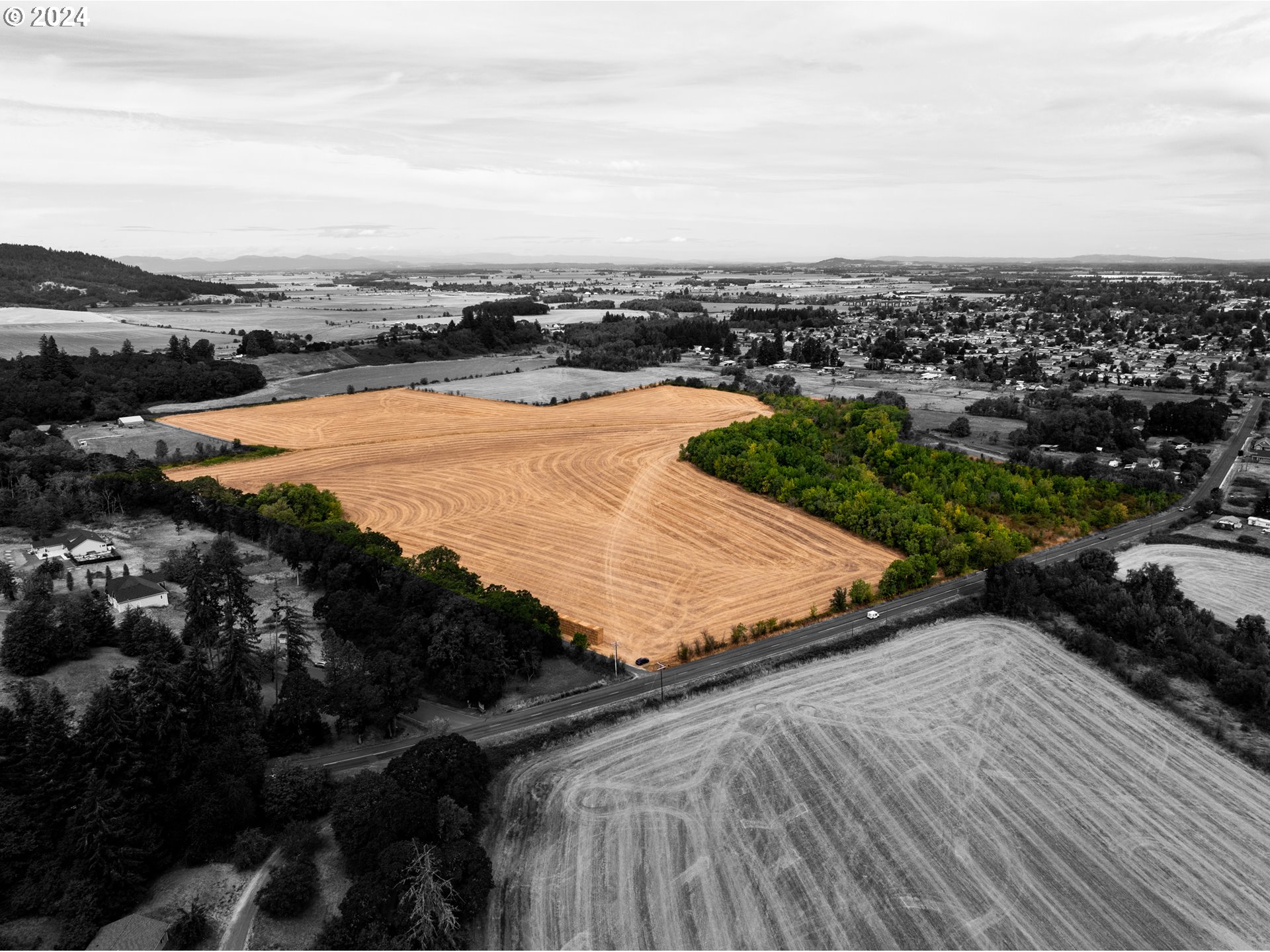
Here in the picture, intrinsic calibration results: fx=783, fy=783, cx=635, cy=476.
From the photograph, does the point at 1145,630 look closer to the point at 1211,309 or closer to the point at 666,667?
the point at 666,667

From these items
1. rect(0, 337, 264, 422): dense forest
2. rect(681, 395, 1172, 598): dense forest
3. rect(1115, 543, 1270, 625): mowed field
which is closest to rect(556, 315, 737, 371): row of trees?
rect(0, 337, 264, 422): dense forest

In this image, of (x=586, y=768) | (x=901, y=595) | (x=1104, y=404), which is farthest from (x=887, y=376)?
(x=586, y=768)

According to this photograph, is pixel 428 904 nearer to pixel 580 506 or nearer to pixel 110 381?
pixel 580 506

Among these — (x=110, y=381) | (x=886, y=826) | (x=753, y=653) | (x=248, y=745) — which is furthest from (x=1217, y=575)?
(x=110, y=381)

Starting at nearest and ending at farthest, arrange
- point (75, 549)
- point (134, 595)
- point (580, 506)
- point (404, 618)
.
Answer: point (404, 618) → point (134, 595) → point (75, 549) → point (580, 506)

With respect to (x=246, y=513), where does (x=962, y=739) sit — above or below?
below

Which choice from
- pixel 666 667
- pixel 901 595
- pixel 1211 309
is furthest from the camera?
pixel 1211 309
